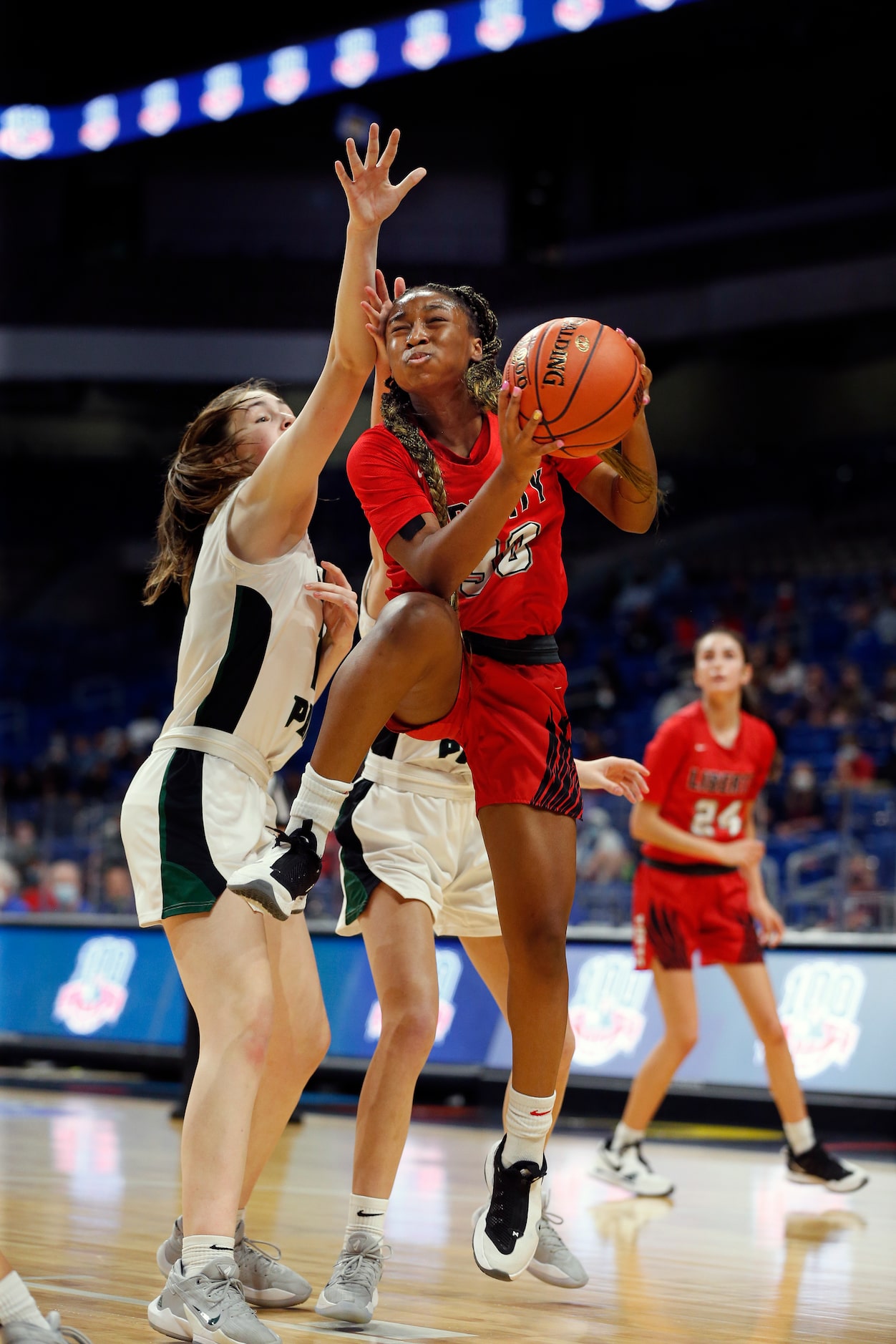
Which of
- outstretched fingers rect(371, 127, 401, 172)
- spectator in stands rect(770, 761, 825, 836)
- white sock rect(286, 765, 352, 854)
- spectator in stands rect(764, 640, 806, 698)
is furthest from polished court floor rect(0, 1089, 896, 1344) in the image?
spectator in stands rect(764, 640, 806, 698)

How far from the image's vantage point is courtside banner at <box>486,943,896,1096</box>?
770 cm

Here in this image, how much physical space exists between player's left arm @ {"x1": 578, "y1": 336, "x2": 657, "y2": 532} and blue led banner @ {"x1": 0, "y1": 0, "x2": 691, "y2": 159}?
1302cm

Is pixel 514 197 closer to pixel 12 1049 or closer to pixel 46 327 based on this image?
pixel 46 327

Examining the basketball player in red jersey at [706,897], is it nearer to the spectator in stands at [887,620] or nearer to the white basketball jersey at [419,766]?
the white basketball jersey at [419,766]

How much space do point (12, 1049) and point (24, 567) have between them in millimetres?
13959

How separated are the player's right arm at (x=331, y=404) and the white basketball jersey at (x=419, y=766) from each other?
0.64m

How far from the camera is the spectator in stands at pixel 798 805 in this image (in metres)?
12.5

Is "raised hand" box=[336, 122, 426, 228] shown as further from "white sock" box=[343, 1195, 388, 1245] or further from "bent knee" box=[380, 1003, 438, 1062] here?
"white sock" box=[343, 1195, 388, 1245]

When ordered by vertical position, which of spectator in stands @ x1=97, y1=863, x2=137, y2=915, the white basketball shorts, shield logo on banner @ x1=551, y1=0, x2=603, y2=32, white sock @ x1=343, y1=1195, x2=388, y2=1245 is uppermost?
shield logo on banner @ x1=551, y1=0, x2=603, y2=32

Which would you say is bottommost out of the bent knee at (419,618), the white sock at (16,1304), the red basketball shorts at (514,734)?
the white sock at (16,1304)

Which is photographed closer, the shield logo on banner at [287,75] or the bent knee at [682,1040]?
the bent knee at [682,1040]

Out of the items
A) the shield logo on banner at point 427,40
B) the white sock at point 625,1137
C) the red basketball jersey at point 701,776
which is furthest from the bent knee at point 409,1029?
the shield logo on banner at point 427,40

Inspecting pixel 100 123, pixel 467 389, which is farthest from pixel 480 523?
pixel 100 123

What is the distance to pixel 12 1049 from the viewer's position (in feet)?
34.6
